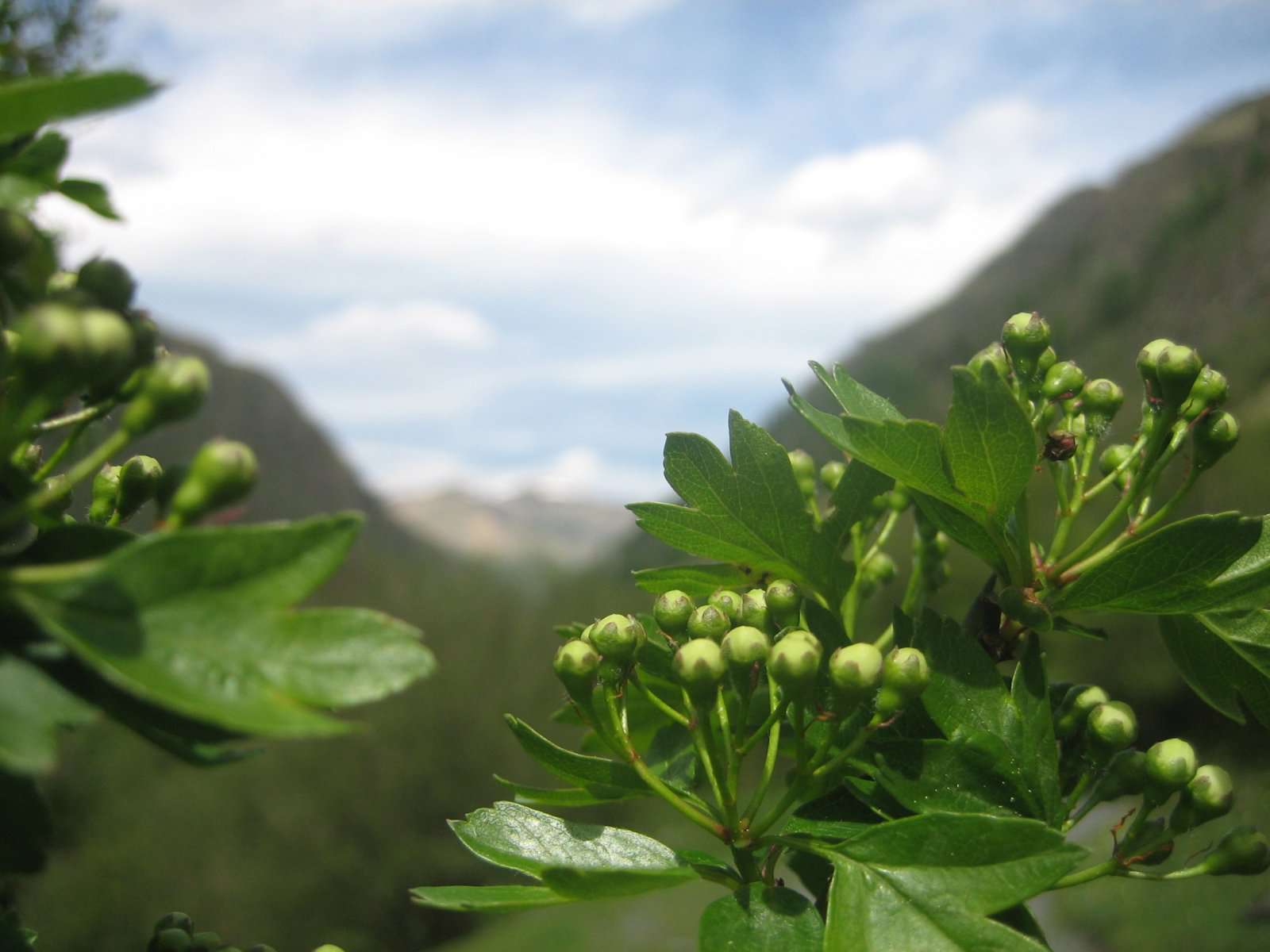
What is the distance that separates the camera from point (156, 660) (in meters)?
0.75

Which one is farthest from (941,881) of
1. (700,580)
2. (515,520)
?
(515,520)

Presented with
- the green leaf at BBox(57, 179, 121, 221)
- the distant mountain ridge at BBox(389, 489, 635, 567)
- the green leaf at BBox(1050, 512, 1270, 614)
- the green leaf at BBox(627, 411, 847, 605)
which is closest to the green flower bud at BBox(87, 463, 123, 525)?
the green leaf at BBox(57, 179, 121, 221)

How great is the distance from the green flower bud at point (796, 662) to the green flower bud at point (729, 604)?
7.8 inches

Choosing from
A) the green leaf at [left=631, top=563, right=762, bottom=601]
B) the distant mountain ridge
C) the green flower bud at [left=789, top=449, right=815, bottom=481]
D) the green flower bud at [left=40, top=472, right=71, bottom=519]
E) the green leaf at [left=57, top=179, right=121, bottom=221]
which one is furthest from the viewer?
the distant mountain ridge

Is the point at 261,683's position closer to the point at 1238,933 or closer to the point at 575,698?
the point at 575,698

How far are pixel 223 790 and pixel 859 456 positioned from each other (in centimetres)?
2205

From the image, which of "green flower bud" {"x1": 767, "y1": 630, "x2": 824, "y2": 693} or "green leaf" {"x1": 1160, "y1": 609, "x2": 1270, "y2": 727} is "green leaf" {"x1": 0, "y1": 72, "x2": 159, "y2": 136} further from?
"green leaf" {"x1": 1160, "y1": 609, "x2": 1270, "y2": 727}

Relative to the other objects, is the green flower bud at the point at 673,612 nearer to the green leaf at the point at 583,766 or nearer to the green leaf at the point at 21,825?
the green leaf at the point at 583,766

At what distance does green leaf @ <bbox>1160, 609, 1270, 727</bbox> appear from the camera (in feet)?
4.74

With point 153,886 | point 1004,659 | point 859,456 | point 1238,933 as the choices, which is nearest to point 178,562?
point 859,456

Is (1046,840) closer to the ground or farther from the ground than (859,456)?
closer to the ground

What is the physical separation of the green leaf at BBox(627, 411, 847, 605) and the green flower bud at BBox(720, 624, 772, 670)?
23cm

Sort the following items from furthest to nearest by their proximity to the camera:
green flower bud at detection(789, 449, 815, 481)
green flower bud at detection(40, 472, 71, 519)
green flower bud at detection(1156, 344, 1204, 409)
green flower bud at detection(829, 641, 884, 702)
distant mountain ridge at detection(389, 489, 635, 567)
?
distant mountain ridge at detection(389, 489, 635, 567)
green flower bud at detection(789, 449, 815, 481)
green flower bud at detection(1156, 344, 1204, 409)
green flower bud at detection(829, 641, 884, 702)
green flower bud at detection(40, 472, 71, 519)

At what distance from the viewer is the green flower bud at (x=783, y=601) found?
139 cm
